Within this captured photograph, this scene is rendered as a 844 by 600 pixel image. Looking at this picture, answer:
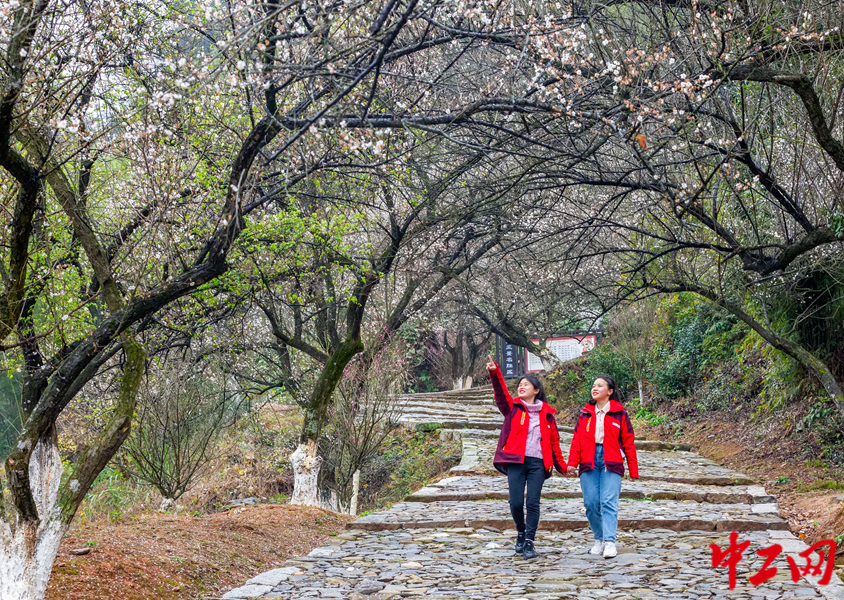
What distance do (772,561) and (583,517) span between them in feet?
8.74

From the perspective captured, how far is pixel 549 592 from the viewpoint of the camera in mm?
5340

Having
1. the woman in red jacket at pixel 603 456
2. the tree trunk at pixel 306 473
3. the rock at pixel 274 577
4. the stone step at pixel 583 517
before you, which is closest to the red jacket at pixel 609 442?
the woman in red jacket at pixel 603 456

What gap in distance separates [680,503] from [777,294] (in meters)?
4.82

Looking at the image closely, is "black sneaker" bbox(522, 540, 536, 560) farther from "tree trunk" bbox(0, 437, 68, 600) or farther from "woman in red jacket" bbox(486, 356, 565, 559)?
"tree trunk" bbox(0, 437, 68, 600)

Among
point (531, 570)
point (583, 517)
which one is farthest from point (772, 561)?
point (583, 517)

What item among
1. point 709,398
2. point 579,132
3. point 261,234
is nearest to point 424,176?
point 261,234

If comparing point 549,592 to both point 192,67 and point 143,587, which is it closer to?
point 143,587

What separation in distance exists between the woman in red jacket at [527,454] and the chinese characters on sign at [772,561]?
59.6 inches

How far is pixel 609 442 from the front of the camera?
6.64 metres

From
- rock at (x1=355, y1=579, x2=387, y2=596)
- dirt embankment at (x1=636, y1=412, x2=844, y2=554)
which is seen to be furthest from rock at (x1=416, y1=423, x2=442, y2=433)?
rock at (x1=355, y1=579, x2=387, y2=596)

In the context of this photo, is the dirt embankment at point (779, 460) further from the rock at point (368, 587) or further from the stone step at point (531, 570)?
the rock at point (368, 587)

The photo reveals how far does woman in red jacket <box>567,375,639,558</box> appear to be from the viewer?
6617 mm

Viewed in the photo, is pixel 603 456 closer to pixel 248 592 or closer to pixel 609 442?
pixel 609 442

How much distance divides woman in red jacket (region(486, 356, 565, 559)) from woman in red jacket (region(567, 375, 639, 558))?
238 mm
